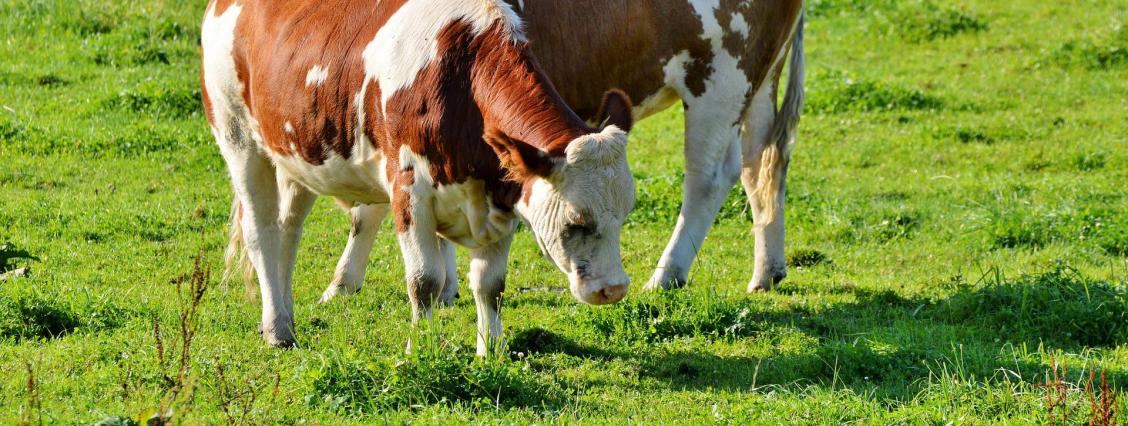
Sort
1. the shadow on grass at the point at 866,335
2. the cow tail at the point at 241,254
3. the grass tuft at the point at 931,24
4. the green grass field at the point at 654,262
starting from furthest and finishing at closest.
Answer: the grass tuft at the point at 931,24 < the cow tail at the point at 241,254 < the shadow on grass at the point at 866,335 < the green grass field at the point at 654,262

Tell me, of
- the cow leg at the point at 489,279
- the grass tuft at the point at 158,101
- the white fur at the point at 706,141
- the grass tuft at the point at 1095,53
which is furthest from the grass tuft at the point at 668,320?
the grass tuft at the point at 1095,53

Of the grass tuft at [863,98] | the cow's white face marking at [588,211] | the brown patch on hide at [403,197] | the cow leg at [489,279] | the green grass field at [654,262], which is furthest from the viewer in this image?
the grass tuft at [863,98]

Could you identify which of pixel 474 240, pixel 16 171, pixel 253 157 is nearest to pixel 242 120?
pixel 253 157

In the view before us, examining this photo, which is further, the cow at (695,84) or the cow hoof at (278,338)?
the cow at (695,84)

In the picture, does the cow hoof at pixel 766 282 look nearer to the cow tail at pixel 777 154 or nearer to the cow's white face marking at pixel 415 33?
the cow tail at pixel 777 154

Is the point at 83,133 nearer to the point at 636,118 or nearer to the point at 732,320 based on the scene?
the point at 636,118

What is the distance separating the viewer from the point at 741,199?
428 inches

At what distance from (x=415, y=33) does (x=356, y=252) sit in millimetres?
2512

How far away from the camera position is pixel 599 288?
6.22 metres

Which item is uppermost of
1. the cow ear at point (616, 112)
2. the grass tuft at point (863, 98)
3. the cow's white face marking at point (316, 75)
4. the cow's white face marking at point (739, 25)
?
the cow's white face marking at point (316, 75)

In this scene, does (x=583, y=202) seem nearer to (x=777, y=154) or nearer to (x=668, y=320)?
(x=668, y=320)

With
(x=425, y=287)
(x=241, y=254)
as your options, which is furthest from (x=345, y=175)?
(x=241, y=254)

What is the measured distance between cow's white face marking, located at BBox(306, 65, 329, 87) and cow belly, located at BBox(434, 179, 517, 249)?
93 centimetres

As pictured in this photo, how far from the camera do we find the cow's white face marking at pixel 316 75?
6879 millimetres
